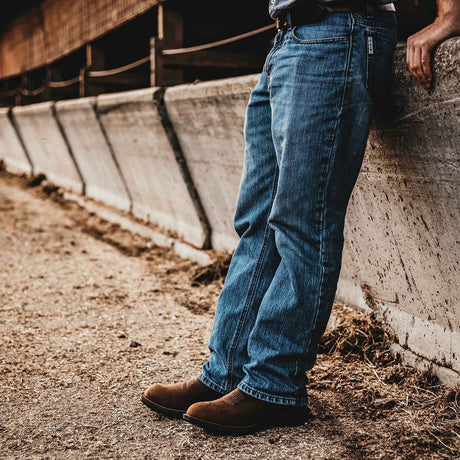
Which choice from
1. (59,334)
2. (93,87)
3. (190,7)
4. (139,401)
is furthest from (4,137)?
(139,401)

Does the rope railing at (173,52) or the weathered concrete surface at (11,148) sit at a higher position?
the rope railing at (173,52)


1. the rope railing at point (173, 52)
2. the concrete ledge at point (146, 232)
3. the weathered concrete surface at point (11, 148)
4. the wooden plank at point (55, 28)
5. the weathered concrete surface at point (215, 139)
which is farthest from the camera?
the weathered concrete surface at point (11, 148)

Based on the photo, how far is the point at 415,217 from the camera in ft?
8.27

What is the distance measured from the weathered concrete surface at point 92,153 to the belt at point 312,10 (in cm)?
481

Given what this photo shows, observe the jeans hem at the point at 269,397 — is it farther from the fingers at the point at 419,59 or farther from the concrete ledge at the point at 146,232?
the concrete ledge at the point at 146,232

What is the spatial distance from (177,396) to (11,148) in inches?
454

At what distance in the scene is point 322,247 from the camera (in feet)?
7.00

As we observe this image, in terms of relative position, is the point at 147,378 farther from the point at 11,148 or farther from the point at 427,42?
the point at 11,148

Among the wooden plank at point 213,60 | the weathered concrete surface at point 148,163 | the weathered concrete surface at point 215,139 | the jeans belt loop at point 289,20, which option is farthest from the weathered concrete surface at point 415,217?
the wooden plank at point 213,60

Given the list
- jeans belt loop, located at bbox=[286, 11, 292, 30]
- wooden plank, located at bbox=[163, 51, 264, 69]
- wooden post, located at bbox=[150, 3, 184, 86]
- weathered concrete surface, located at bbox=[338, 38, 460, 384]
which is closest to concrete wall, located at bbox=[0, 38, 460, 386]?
weathered concrete surface, located at bbox=[338, 38, 460, 384]

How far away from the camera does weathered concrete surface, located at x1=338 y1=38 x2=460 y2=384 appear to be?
217 centimetres

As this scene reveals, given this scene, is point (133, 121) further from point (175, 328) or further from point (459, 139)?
point (459, 139)

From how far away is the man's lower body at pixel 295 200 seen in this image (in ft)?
6.70

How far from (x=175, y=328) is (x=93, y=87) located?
6.18 meters
